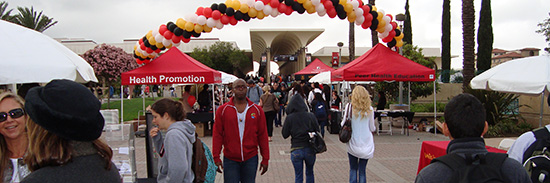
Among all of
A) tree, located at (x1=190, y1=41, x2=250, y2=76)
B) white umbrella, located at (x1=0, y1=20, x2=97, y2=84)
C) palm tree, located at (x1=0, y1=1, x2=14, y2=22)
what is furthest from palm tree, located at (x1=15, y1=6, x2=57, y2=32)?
white umbrella, located at (x1=0, y1=20, x2=97, y2=84)

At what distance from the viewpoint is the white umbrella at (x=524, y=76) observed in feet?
21.2

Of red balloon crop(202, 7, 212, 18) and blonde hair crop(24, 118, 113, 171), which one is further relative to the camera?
red balloon crop(202, 7, 212, 18)

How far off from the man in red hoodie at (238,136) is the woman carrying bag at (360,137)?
1538 millimetres

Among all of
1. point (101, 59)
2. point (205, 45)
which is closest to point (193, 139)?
point (101, 59)

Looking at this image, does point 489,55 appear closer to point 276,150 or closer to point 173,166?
point 276,150

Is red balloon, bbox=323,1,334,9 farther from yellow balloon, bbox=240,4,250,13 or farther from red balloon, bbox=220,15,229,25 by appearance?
red balloon, bbox=220,15,229,25

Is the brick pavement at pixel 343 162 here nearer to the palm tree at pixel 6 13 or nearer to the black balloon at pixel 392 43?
the black balloon at pixel 392 43

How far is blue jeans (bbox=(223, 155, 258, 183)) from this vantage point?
4.76 m

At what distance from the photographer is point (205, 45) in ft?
200

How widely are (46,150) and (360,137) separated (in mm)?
4651

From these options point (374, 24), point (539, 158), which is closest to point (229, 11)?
point (374, 24)

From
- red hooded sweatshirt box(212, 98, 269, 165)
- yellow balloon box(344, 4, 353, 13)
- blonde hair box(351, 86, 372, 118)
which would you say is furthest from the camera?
yellow balloon box(344, 4, 353, 13)

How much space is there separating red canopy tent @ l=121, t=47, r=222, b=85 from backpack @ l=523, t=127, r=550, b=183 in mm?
8632

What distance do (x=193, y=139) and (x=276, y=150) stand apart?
7250 millimetres
